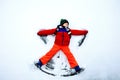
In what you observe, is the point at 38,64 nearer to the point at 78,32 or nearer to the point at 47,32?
the point at 47,32

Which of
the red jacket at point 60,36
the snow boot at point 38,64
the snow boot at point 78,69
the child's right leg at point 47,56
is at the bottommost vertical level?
the snow boot at point 78,69

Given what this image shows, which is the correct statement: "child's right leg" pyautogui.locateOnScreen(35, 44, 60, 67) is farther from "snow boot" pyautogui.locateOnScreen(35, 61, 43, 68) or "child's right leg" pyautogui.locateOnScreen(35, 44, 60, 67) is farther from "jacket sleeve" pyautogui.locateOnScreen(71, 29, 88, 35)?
"jacket sleeve" pyautogui.locateOnScreen(71, 29, 88, 35)

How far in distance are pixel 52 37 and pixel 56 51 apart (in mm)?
125

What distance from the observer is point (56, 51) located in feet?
6.62

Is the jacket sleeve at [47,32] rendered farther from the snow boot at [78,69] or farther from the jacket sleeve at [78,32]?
the snow boot at [78,69]

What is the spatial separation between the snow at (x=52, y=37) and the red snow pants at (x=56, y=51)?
0.17 feet

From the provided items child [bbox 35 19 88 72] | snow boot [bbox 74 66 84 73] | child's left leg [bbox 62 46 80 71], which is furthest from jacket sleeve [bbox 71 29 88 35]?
snow boot [bbox 74 66 84 73]

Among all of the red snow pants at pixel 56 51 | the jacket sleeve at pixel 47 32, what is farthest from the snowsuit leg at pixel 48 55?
the jacket sleeve at pixel 47 32

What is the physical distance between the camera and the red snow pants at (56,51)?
2.01m

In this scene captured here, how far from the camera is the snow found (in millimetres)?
2025

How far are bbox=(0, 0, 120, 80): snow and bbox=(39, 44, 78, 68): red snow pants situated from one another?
0.05 m
